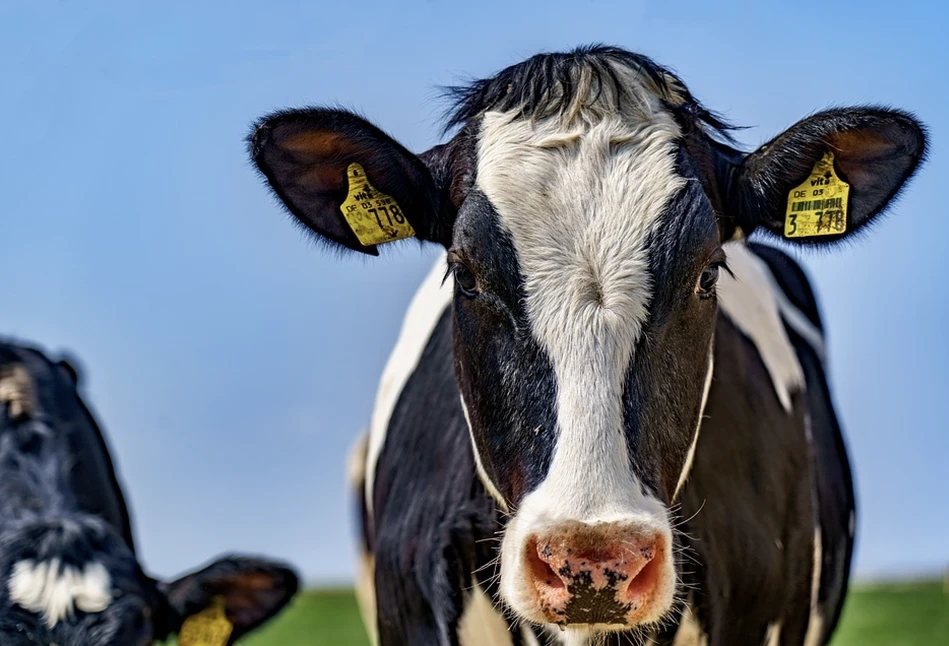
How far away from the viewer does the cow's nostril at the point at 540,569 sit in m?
3.34

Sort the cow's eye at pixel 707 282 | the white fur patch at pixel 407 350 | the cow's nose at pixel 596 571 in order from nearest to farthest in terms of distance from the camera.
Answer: the cow's nose at pixel 596 571 < the cow's eye at pixel 707 282 < the white fur patch at pixel 407 350

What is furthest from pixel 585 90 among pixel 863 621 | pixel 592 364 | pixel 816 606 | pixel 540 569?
pixel 863 621

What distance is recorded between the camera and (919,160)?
4176 millimetres

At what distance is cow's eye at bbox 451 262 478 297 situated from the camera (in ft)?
12.6

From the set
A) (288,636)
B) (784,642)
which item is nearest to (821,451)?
(784,642)

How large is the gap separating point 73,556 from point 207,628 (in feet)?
2.16

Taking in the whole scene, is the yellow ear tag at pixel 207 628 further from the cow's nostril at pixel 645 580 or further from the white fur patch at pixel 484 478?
the cow's nostril at pixel 645 580

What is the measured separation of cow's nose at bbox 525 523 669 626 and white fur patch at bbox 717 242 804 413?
176cm

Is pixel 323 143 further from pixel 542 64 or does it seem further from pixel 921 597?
pixel 921 597

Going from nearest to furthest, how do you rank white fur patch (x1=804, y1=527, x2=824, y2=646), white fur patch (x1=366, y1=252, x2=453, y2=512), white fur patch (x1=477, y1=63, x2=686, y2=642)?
white fur patch (x1=477, y1=63, x2=686, y2=642) → white fur patch (x1=804, y1=527, x2=824, y2=646) → white fur patch (x1=366, y1=252, x2=453, y2=512)

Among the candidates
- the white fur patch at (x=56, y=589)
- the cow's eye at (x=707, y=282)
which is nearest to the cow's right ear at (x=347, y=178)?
the cow's eye at (x=707, y=282)

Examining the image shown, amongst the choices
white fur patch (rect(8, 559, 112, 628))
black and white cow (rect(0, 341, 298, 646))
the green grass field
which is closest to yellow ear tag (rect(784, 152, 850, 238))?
black and white cow (rect(0, 341, 298, 646))

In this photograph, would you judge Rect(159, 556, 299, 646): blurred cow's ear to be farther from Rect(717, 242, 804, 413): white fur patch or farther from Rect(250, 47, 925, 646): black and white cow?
Rect(717, 242, 804, 413): white fur patch

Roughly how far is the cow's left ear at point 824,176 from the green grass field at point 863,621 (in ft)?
26.6
